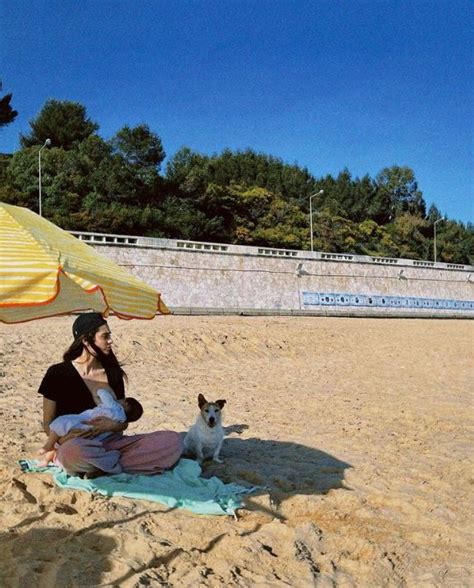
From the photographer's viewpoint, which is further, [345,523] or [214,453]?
[214,453]

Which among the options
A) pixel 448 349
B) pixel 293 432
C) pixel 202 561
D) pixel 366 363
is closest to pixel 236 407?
pixel 293 432

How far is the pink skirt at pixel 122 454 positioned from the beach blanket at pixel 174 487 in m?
0.07

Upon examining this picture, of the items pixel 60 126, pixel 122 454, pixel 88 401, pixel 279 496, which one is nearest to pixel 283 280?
pixel 60 126

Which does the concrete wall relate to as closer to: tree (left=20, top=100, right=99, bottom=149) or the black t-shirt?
tree (left=20, top=100, right=99, bottom=149)

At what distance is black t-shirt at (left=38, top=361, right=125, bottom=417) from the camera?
427cm

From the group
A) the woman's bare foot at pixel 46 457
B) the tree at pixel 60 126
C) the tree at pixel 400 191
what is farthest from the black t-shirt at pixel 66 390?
the tree at pixel 400 191

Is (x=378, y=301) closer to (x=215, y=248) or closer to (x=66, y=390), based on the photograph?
(x=215, y=248)

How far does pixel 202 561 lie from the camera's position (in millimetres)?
3395

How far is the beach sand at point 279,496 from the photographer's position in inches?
131

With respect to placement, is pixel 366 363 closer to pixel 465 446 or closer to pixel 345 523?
pixel 465 446

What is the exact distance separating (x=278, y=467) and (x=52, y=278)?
10.6ft

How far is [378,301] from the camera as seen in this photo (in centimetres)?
3853

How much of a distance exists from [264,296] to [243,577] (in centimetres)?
2974

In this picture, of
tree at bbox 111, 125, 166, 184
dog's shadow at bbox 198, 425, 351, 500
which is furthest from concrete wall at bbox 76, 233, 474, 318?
dog's shadow at bbox 198, 425, 351, 500
